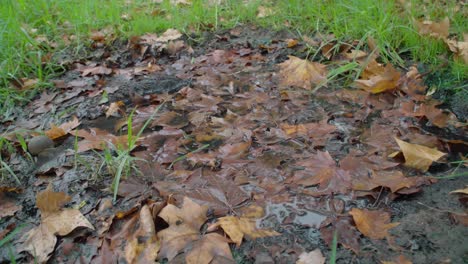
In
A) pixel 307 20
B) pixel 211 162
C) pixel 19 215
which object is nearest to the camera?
pixel 19 215

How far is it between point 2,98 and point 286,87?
1.91 m

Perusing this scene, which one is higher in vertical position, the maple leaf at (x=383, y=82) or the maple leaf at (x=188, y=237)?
the maple leaf at (x=383, y=82)

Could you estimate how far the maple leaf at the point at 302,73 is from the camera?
228 centimetres

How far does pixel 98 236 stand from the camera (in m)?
1.35

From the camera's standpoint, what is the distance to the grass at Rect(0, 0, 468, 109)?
245 centimetres

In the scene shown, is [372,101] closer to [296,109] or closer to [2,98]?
[296,109]

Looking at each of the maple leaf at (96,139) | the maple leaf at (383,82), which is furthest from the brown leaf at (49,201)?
the maple leaf at (383,82)

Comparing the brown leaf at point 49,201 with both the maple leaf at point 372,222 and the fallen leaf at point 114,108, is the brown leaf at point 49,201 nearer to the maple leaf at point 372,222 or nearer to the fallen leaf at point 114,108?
the fallen leaf at point 114,108

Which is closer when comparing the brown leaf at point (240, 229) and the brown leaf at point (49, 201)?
the brown leaf at point (240, 229)

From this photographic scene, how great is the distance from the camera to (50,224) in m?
1.40

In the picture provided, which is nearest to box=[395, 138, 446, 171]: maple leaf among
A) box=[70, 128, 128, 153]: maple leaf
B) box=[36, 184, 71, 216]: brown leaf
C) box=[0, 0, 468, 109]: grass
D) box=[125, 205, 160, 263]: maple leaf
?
box=[0, 0, 468, 109]: grass

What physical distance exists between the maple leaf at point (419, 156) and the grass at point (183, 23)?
0.81m

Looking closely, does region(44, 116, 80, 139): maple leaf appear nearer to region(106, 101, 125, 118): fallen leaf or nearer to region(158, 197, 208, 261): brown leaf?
region(106, 101, 125, 118): fallen leaf

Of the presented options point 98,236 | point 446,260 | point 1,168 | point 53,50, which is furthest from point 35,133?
point 446,260
